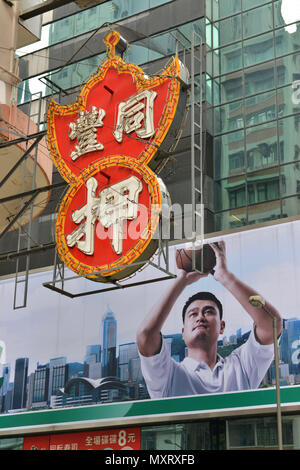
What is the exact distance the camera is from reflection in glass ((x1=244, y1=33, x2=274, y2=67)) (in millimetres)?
29453

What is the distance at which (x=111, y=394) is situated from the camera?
1067 inches

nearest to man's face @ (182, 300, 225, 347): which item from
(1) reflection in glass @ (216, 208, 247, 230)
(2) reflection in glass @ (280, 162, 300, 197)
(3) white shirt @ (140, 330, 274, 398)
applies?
(3) white shirt @ (140, 330, 274, 398)

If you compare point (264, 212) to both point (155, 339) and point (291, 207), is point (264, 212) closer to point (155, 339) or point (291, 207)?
point (291, 207)

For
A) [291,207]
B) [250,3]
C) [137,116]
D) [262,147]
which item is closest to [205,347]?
[291,207]

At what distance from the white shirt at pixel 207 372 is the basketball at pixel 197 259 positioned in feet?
9.40

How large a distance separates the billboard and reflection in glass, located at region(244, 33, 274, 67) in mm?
7537

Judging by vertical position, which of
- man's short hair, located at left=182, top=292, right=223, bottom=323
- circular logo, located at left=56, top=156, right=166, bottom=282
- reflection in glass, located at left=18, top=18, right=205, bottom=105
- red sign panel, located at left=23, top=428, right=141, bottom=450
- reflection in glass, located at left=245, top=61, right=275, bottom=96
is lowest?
red sign panel, located at left=23, top=428, right=141, bottom=450

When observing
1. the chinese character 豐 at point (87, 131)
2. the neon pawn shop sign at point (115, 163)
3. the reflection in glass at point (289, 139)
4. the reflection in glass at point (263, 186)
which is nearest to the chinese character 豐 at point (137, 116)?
the neon pawn shop sign at point (115, 163)

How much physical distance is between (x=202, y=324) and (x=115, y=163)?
9.07 m

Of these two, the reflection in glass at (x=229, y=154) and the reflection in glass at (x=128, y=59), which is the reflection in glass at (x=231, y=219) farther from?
the reflection in glass at (x=128, y=59)

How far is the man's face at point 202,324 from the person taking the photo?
2564 centimetres

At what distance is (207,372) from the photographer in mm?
25359

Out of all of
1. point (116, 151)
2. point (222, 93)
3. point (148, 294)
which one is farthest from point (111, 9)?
point (116, 151)

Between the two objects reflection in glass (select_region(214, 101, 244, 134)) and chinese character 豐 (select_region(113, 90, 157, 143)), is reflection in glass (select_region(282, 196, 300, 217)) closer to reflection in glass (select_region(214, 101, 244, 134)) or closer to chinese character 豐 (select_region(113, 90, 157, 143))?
reflection in glass (select_region(214, 101, 244, 134))
